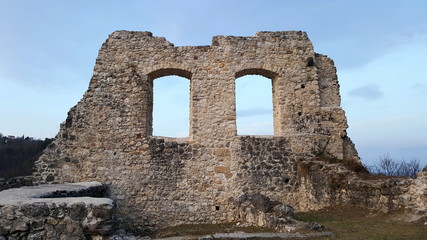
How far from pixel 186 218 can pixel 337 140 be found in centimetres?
456

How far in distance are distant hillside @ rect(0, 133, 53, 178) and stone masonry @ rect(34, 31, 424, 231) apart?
105ft

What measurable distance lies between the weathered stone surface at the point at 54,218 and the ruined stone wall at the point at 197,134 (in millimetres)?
4351

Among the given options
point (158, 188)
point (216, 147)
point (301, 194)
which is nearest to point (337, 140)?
point (301, 194)

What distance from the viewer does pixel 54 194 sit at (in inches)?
272

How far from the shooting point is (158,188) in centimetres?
949

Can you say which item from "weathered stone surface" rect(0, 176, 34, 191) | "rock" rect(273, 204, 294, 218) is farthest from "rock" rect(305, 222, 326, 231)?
"weathered stone surface" rect(0, 176, 34, 191)

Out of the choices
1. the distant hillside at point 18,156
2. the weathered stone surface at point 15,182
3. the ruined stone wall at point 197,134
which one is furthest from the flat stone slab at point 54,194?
the distant hillside at point 18,156

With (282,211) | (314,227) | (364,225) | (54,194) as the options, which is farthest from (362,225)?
(54,194)

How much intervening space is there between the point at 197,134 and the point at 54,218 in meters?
5.19

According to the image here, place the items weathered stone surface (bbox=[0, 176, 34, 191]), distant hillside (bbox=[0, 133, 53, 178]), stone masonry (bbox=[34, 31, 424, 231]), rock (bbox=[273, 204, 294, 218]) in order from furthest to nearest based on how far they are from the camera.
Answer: distant hillside (bbox=[0, 133, 53, 178]) → stone masonry (bbox=[34, 31, 424, 231]) → weathered stone surface (bbox=[0, 176, 34, 191]) → rock (bbox=[273, 204, 294, 218])

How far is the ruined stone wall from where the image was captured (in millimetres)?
9492

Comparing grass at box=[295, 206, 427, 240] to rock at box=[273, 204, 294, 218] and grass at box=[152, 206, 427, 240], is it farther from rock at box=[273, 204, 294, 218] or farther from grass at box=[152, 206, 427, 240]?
rock at box=[273, 204, 294, 218]

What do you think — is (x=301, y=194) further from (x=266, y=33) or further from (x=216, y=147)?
(x=266, y=33)

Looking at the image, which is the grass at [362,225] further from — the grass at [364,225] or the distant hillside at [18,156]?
the distant hillside at [18,156]
